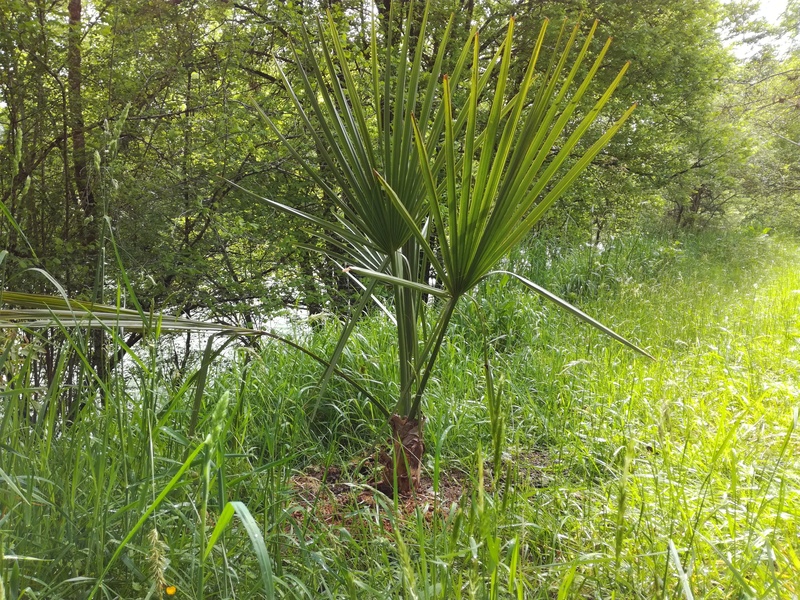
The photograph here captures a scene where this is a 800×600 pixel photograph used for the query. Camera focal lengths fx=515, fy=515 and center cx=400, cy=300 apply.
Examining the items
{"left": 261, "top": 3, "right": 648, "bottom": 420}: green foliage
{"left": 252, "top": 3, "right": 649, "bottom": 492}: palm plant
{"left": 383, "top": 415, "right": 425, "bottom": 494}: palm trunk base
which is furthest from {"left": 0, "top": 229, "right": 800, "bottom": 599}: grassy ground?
{"left": 261, "top": 3, "right": 648, "bottom": 420}: green foliage

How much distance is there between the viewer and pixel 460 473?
6.13 feet

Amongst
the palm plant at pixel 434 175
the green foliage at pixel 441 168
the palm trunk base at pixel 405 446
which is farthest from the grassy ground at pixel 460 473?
the green foliage at pixel 441 168

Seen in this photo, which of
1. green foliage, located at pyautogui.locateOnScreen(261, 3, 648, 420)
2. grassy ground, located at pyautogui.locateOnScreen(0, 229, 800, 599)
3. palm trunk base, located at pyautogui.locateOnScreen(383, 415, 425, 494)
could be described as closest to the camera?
grassy ground, located at pyautogui.locateOnScreen(0, 229, 800, 599)

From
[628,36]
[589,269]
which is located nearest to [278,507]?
[589,269]

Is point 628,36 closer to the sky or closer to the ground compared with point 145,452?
closer to the sky

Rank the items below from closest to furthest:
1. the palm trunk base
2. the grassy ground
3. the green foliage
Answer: the grassy ground < the green foliage < the palm trunk base

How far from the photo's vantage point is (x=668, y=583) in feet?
3.60

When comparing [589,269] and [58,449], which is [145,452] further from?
[589,269]

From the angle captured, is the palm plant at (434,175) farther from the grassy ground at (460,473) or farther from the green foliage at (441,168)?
the grassy ground at (460,473)

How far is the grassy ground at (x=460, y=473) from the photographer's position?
965 millimetres

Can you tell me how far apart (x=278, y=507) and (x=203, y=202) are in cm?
434

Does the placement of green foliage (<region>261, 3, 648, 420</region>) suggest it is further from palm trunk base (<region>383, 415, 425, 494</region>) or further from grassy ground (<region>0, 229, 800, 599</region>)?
grassy ground (<region>0, 229, 800, 599</region>)

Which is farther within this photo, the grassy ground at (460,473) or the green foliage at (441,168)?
the green foliage at (441,168)

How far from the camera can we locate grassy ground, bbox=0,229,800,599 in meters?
0.97
